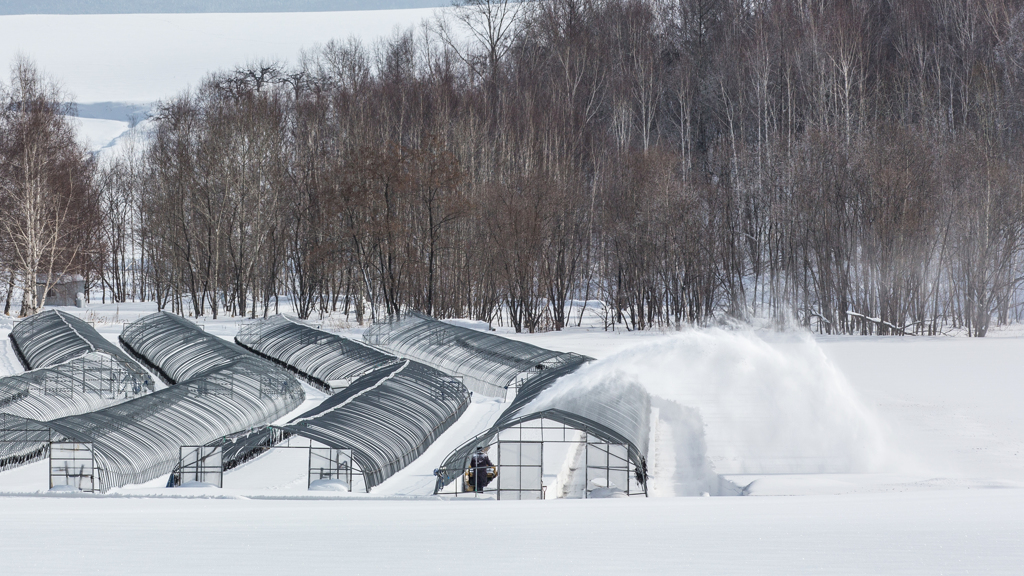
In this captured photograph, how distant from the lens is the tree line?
1754 inches

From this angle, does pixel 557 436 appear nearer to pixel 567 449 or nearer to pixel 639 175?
pixel 567 449

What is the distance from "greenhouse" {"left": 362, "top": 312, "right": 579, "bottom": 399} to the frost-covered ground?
8.43 metres

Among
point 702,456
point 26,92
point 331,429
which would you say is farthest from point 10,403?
point 26,92

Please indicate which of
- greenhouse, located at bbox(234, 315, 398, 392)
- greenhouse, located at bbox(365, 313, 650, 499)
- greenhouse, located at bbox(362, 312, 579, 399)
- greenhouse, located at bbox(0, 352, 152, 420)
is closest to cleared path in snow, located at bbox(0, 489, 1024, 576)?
greenhouse, located at bbox(365, 313, 650, 499)

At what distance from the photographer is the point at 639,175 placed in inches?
2015

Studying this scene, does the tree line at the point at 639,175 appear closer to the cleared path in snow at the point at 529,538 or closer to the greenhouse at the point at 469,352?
the greenhouse at the point at 469,352

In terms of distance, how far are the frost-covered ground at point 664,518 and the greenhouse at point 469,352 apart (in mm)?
8427

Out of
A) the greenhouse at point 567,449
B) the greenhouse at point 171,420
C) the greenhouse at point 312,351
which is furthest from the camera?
the greenhouse at point 312,351

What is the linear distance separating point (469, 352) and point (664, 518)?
23.9 meters

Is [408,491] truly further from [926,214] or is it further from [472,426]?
[926,214]

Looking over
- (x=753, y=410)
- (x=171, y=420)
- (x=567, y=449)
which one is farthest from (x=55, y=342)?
(x=753, y=410)

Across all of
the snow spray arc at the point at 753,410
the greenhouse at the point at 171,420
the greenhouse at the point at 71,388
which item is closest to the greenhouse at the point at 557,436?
the snow spray arc at the point at 753,410

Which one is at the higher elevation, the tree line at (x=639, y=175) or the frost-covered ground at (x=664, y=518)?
the tree line at (x=639, y=175)

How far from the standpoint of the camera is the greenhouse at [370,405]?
19.4 metres
